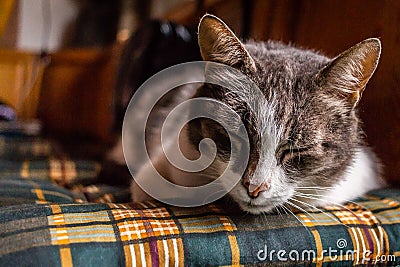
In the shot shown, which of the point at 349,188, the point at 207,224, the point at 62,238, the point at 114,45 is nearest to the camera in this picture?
the point at 62,238

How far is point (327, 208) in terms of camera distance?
3.37ft

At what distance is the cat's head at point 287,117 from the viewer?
34.7 inches

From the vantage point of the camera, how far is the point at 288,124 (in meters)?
0.90

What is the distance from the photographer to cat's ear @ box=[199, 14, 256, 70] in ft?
2.97

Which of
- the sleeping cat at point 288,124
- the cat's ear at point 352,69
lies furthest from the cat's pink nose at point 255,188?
the cat's ear at point 352,69

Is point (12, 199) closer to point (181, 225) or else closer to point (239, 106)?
point (181, 225)

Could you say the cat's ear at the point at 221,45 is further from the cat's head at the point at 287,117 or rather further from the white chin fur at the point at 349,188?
the white chin fur at the point at 349,188

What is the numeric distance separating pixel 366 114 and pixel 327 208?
0.47 m

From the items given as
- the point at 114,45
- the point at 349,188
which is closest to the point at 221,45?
the point at 349,188

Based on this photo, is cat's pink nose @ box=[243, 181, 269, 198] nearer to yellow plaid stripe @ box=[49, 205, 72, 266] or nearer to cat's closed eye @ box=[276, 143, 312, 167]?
cat's closed eye @ box=[276, 143, 312, 167]

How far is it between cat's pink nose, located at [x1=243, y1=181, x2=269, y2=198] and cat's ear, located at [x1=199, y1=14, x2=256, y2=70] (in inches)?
9.7

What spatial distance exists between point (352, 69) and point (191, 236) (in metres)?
0.44

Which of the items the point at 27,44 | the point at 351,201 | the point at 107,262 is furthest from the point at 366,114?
the point at 27,44

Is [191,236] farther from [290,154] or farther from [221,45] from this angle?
[221,45]
